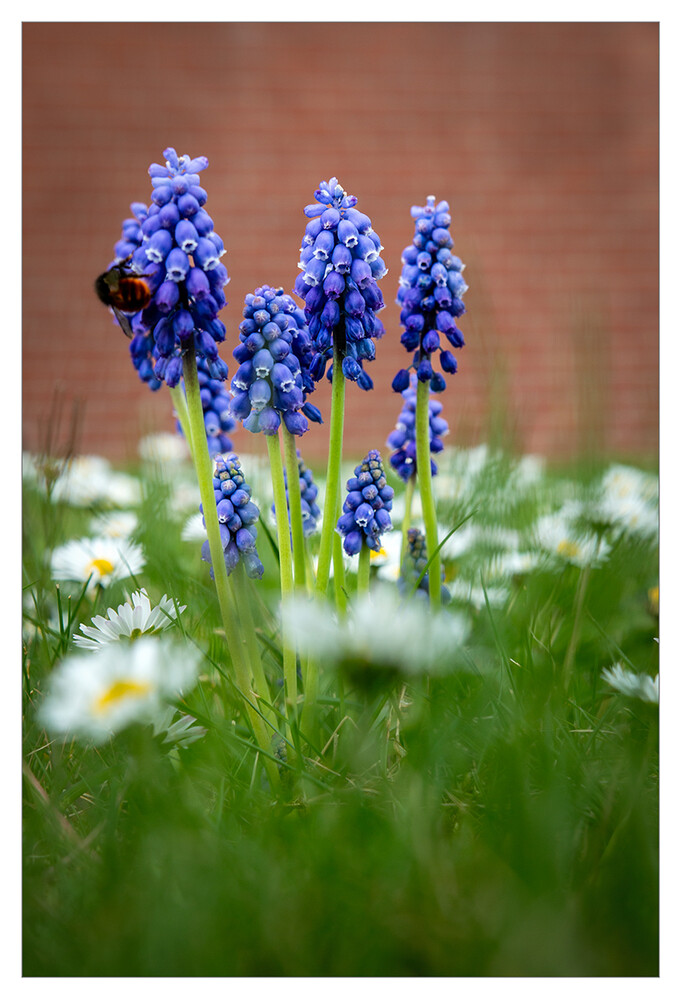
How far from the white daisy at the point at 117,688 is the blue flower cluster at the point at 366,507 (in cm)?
33

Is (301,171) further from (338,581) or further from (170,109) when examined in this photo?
(338,581)

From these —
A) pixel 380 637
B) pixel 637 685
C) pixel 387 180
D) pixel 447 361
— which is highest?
pixel 387 180

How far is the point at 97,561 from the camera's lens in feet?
4.94

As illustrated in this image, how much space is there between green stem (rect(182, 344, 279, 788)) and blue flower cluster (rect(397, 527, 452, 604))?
0.35 m

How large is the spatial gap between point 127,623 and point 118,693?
246 mm

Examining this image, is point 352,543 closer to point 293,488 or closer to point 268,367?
point 293,488

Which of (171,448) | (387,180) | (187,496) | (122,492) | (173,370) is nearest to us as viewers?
(173,370)

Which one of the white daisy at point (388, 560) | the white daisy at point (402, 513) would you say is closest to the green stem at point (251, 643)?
the white daisy at point (388, 560)

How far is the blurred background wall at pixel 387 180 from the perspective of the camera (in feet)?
4.20

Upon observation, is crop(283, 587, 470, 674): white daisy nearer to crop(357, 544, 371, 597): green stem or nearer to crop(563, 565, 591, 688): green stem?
crop(357, 544, 371, 597): green stem

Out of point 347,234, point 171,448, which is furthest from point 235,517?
point 171,448

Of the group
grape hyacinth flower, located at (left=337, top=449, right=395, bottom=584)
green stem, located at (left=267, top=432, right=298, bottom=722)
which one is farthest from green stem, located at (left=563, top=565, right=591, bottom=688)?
green stem, located at (left=267, top=432, right=298, bottom=722)

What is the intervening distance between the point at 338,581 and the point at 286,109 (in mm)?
1976
